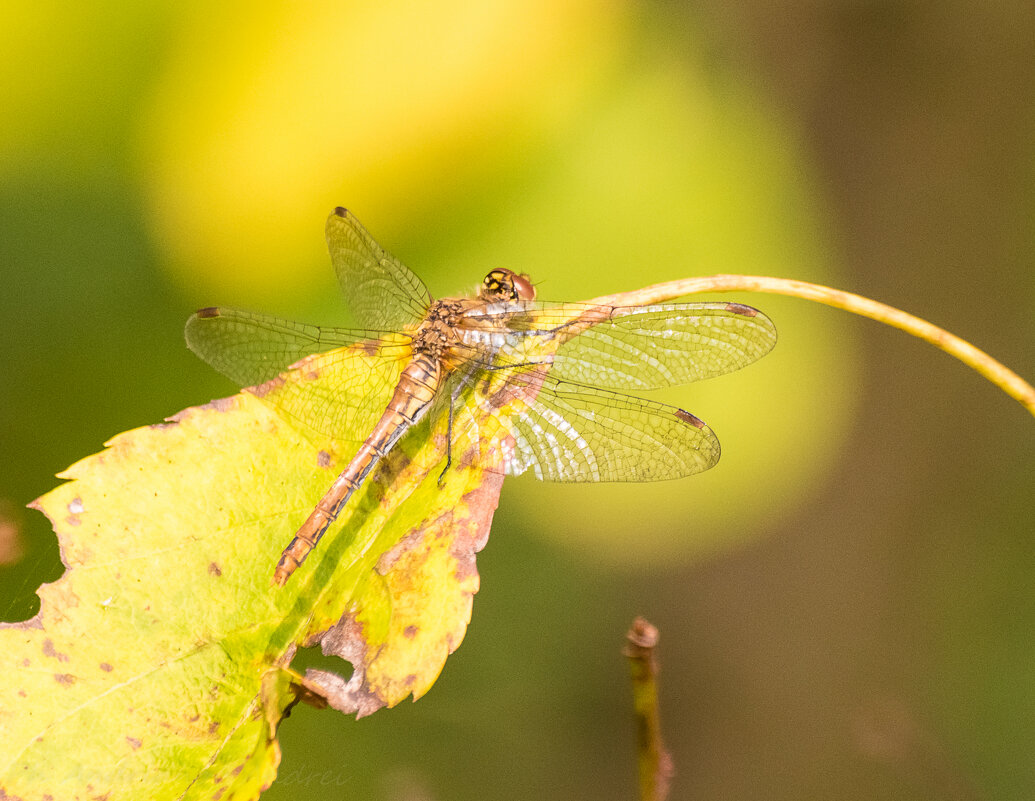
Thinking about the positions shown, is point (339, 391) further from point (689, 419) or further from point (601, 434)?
point (689, 419)

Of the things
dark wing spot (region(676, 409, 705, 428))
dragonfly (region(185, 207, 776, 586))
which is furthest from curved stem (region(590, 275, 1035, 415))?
dark wing spot (region(676, 409, 705, 428))

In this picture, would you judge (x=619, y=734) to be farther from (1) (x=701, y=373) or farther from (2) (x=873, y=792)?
(1) (x=701, y=373)

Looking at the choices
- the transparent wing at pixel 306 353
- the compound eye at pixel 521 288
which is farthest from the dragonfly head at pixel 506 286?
the transparent wing at pixel 306 353

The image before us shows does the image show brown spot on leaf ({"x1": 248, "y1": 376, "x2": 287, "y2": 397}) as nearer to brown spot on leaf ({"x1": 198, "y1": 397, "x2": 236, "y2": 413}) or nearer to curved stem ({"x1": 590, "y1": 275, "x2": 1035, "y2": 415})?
brown spot on leaf ({"x1": 198, "y1": 397, "x2": 236, "y2": 413})

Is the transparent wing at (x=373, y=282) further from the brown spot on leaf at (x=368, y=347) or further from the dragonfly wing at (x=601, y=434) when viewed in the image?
the dragonfly wing at (x=601, y=434)

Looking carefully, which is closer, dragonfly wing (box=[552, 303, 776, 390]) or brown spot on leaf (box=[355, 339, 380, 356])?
dragonfly wing (box=[552, 303, 776, 390])

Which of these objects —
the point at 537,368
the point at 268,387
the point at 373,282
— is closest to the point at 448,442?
the point at 537,368
